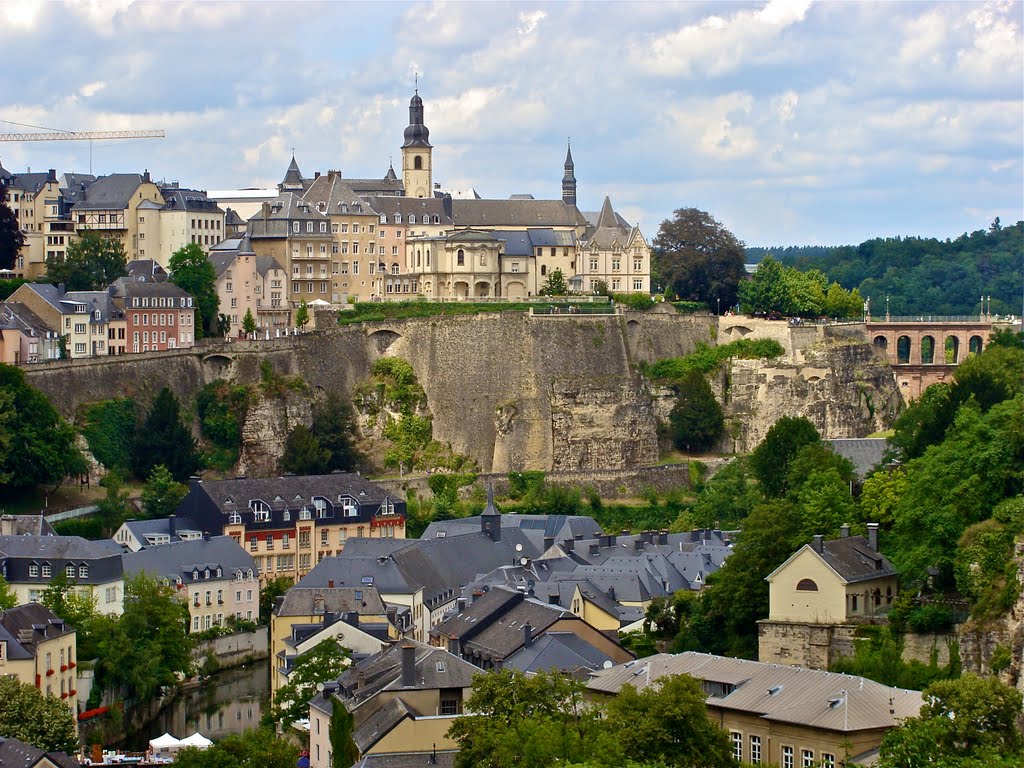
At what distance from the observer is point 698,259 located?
110375 millimetres

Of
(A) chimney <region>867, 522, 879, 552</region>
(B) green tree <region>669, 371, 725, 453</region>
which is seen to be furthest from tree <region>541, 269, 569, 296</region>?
(A) chimney <region>867, 522, 879, 552</region>

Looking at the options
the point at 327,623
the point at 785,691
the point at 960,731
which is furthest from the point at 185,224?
the point at 960,731

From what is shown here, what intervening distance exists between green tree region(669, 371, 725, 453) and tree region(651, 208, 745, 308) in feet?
35.5

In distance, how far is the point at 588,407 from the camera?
3885 inches

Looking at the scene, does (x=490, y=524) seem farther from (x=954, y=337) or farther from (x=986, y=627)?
(x=954, y=337)

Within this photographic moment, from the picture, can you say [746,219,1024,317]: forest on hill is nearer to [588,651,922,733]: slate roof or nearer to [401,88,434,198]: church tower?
[401,88,434,198]: church tower

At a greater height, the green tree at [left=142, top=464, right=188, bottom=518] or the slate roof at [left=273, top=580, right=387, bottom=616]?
the green tree at [left=142, top=464, right=188, bottom=518]

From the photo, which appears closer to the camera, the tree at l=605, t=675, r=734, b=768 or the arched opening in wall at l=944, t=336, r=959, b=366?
the tree at l=605, t=675, r=734, b=768

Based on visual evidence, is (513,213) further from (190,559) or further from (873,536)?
(873,536)

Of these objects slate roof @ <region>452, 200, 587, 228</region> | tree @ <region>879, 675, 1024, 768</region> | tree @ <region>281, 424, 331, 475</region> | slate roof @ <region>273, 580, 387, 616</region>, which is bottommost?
slate roof @ <region>273, 580, 387, 616</region>

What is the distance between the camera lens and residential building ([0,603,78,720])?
5872cm

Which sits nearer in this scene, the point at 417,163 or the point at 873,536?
the point at 873,536

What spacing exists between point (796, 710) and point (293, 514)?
3917 cm

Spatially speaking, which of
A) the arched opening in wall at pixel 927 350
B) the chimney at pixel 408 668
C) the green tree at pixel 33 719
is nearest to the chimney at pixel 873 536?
the chimney at pixel 408 668
